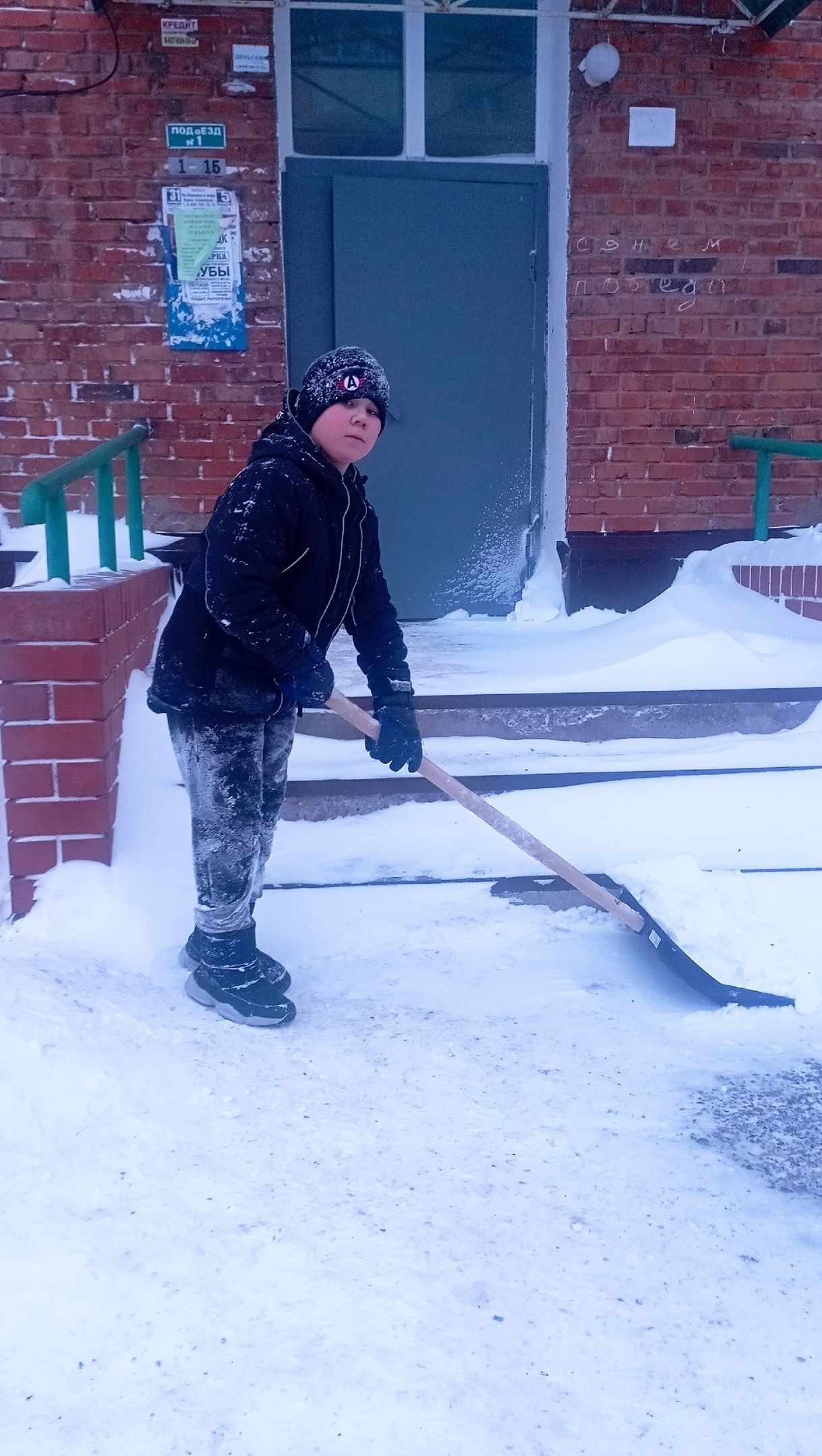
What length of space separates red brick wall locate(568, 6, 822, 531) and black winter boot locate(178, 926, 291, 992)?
3.33 meters

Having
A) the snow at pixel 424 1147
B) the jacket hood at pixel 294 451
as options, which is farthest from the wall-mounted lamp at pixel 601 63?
the jacket hood at pixel 294 451

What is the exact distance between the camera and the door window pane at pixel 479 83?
5.46m

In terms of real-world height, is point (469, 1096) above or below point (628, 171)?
below

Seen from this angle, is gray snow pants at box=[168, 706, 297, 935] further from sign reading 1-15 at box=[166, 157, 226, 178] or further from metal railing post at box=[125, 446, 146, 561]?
sign reading 1-15 at box=[166, 157, 226, 178]

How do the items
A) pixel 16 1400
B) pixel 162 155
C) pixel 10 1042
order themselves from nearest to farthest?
pixel 16 1400, pixel 10 1042, pixel 162 155

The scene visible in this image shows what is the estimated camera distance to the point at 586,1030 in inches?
111

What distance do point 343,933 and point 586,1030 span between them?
81 centimetres

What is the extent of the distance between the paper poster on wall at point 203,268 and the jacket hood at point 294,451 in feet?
8.82

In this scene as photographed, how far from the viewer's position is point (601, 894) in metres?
3.17

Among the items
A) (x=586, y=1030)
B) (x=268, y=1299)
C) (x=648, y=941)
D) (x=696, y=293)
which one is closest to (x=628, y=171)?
(x=696, y=293)

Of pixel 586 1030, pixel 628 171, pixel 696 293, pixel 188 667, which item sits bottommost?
pixel 586 1030

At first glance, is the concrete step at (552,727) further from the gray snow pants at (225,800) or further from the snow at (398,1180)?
the gray snow pants at (225,800)

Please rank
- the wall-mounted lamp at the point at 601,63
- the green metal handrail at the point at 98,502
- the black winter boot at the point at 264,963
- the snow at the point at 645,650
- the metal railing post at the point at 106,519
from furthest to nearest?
1. the wall-mounted lamp at the point at 601,63
2. the snow at the point at 645,650
3. the metal railing post at the point at 106,519
4. the green metal handrail at the point at 98,502
5. the black winter boot at the point at 264,963

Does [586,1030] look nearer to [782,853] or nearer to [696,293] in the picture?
[782,853]
